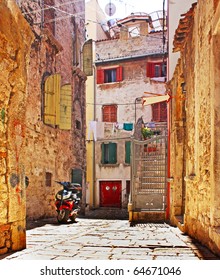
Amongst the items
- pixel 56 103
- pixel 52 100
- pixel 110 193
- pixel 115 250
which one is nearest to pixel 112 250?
pixel 115 250

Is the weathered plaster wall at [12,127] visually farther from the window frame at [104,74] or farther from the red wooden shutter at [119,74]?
the window frame at [104,74]

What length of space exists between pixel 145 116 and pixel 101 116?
267 cm

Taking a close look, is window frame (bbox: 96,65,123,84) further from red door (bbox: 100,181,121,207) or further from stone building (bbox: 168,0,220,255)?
stone building (bbox: 168,0,220,255)

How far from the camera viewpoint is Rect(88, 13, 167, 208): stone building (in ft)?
70.6

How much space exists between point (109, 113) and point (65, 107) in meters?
9.83

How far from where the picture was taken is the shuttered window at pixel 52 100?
36.2 ft

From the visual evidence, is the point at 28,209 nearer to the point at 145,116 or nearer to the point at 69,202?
the point at 69,202

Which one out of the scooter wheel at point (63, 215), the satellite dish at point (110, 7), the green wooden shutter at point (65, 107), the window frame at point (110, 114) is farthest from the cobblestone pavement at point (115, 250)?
the window frame at point (110, 114)

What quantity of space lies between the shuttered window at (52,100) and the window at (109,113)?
1069cm

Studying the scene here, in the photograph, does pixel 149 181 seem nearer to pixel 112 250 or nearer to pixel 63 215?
pixel 63 215

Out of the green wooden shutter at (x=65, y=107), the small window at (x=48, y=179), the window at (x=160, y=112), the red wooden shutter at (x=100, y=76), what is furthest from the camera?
the red wooden shutter at (x=100, y=76)

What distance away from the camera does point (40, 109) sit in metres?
10.7

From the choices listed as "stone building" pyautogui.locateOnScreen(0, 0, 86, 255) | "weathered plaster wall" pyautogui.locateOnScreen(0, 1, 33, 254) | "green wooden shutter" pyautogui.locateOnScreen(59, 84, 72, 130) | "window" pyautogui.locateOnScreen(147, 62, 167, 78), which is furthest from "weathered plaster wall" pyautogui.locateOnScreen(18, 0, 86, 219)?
"window" pyautogui.locateOnScreen(147, 62, 167, 78)
